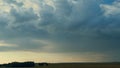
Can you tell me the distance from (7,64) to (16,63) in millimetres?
5029

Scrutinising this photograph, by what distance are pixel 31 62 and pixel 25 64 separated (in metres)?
4.82

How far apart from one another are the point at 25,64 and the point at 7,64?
462 inches

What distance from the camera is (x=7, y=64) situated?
190 metres

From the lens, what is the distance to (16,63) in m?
191

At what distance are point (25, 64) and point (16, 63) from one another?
28.0ft

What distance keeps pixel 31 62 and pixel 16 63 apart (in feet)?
29.7

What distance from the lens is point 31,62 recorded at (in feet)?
618

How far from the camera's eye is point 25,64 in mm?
184750
